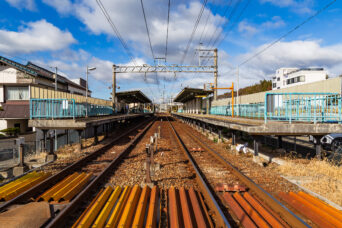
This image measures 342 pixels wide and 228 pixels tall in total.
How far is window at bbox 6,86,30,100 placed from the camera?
965 inches

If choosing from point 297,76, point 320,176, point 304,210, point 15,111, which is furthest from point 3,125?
point 297,76

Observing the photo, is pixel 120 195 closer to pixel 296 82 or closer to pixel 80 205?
pixel 80 205

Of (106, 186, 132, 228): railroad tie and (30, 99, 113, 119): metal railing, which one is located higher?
(30, 99, 113, 119): metal railing

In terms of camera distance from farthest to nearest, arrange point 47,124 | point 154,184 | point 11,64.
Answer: point 11,64 → point 47,124 → point 154,184

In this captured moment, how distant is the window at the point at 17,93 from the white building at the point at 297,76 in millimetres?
60293

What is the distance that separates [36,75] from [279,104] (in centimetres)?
2661

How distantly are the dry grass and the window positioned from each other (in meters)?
27.1

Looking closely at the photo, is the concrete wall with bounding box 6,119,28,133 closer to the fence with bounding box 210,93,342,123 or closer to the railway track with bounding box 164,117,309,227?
the railway track with bounding box 164,117,309,227

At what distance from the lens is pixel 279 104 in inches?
315

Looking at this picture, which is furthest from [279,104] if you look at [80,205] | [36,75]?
[36,75]

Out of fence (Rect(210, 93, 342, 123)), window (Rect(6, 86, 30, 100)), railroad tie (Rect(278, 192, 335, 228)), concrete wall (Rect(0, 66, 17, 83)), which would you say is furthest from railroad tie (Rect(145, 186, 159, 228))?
concrete wall (Rect(0, 66, 17, 83))

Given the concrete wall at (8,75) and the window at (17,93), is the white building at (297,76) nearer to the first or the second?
the window at (17,93)

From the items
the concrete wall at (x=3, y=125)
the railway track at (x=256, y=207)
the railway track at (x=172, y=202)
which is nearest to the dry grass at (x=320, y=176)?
the railway track at (x=172, y=202)

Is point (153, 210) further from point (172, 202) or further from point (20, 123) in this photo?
point (20, 123)
